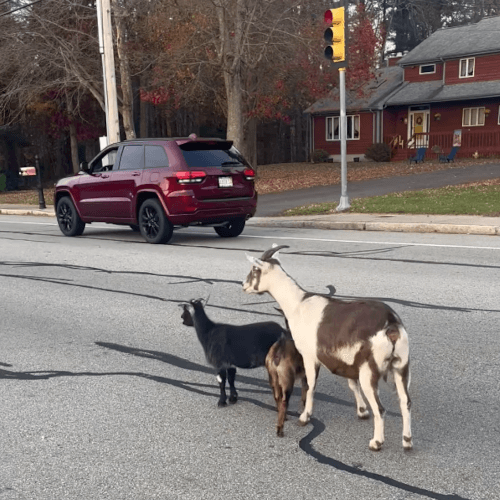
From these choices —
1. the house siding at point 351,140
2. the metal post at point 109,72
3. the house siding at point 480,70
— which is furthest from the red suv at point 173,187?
the house siding at point 351,140

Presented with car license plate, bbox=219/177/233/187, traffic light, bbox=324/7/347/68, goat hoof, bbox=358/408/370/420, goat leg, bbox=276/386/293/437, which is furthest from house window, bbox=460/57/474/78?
goat leg, bbox=276/386/293/437

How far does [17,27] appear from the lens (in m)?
30.5

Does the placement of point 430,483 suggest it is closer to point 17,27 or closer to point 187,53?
point 187,53

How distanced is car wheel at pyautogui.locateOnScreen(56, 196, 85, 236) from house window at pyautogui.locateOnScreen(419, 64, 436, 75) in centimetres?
3364

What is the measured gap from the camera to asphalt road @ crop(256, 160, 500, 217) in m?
20.2

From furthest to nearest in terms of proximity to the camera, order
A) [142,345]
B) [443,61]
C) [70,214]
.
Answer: [443,61] < [70,214] < [142,345]

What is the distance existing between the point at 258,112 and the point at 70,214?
57.3 feet

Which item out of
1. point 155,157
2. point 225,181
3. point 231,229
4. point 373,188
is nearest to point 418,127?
point 373,188

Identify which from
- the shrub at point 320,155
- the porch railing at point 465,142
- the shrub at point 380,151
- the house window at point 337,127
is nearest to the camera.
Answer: the porch railing at point 465,142

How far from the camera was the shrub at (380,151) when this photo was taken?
41.7 metres

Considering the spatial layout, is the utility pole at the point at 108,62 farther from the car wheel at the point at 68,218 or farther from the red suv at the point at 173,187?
the red suv at the point at 173,187

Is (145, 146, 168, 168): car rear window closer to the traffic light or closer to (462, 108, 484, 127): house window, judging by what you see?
the traffic light

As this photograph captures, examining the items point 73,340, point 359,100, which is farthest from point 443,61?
point 73,340

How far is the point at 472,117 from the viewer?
40.9 m
